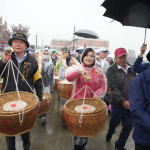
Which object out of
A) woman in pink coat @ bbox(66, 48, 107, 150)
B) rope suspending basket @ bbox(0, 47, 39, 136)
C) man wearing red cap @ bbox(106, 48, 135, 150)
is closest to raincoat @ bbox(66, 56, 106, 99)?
woman in pink coat @ bbox(66, 48, 107, 150)

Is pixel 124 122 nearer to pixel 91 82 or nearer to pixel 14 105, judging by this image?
pixel 91 82

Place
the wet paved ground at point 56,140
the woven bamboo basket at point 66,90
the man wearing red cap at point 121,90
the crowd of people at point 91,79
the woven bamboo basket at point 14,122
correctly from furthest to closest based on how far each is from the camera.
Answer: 1. the woven bamboo basket at point 66,90
2. the wet paved ground at point 56,140
3. the man wearing red cap at point 121,90
4. the crowd of people at point 91,79
5. the woven bamboo basket at point 14,122

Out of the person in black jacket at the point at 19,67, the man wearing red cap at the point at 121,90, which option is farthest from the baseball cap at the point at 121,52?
the person in black jacket at the point at 19,67

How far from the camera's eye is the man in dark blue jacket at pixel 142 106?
1214mm

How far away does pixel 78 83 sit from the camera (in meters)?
2.15

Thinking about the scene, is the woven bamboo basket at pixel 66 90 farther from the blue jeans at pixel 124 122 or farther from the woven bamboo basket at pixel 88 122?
the woven bamboo basket at pixel 88 122

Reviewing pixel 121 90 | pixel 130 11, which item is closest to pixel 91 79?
pixel 121 90

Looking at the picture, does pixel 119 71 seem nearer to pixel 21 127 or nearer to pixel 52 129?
pixel 21 127

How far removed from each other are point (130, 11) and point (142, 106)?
178cm

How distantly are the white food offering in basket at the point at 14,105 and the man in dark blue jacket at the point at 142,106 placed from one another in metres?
1.21

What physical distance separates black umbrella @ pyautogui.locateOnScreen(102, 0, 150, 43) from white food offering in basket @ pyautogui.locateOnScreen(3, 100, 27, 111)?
6.46ft

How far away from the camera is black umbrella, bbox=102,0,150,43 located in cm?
220

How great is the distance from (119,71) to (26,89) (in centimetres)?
159

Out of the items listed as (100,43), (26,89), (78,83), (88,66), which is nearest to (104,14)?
(88,66)
